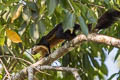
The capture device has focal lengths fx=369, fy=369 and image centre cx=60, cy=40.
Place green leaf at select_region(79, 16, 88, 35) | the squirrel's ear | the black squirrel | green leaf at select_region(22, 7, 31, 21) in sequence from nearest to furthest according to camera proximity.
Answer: green leaf at select_region(79, 16, 88, 35) → green leaf at select_region(22, 7, 31, 21) → the squirrel's ear → the black squirrel

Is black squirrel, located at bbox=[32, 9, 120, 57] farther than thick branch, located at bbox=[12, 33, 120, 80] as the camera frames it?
Yes

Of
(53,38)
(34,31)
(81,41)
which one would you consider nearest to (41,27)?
(34,31)

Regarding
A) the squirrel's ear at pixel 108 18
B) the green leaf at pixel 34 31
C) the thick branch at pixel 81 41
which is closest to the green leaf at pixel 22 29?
the green leaf at pixel 34 31

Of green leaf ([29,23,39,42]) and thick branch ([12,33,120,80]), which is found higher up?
→ green leaf ([29,23,39,42])

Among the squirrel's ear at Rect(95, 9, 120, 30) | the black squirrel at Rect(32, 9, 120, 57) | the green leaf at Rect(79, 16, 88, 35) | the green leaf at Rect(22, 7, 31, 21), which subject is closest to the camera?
the green leaf at Rect(79, 16, 88, 35)

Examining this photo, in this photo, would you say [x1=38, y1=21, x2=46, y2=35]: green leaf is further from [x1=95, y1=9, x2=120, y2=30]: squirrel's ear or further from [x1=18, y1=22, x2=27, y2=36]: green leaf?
[x1=95, y1=9, x2=120, y2=30]: squirrel's ear

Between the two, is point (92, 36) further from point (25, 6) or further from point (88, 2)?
point (88, 2)

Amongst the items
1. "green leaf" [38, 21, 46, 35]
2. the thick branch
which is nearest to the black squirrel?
the thick branch

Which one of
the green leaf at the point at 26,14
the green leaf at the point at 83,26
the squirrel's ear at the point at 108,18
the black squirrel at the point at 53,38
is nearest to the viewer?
the green leaf at the point at 83,26

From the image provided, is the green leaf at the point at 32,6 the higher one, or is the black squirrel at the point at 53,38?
the green leaf at the point at 32,6

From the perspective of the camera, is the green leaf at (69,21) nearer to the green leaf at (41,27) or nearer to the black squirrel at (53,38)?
the green leaf at (41,27)

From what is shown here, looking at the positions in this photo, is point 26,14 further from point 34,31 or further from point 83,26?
point 83,26

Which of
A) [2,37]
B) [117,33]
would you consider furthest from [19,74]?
[117,33]

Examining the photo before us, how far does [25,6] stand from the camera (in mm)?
2311
